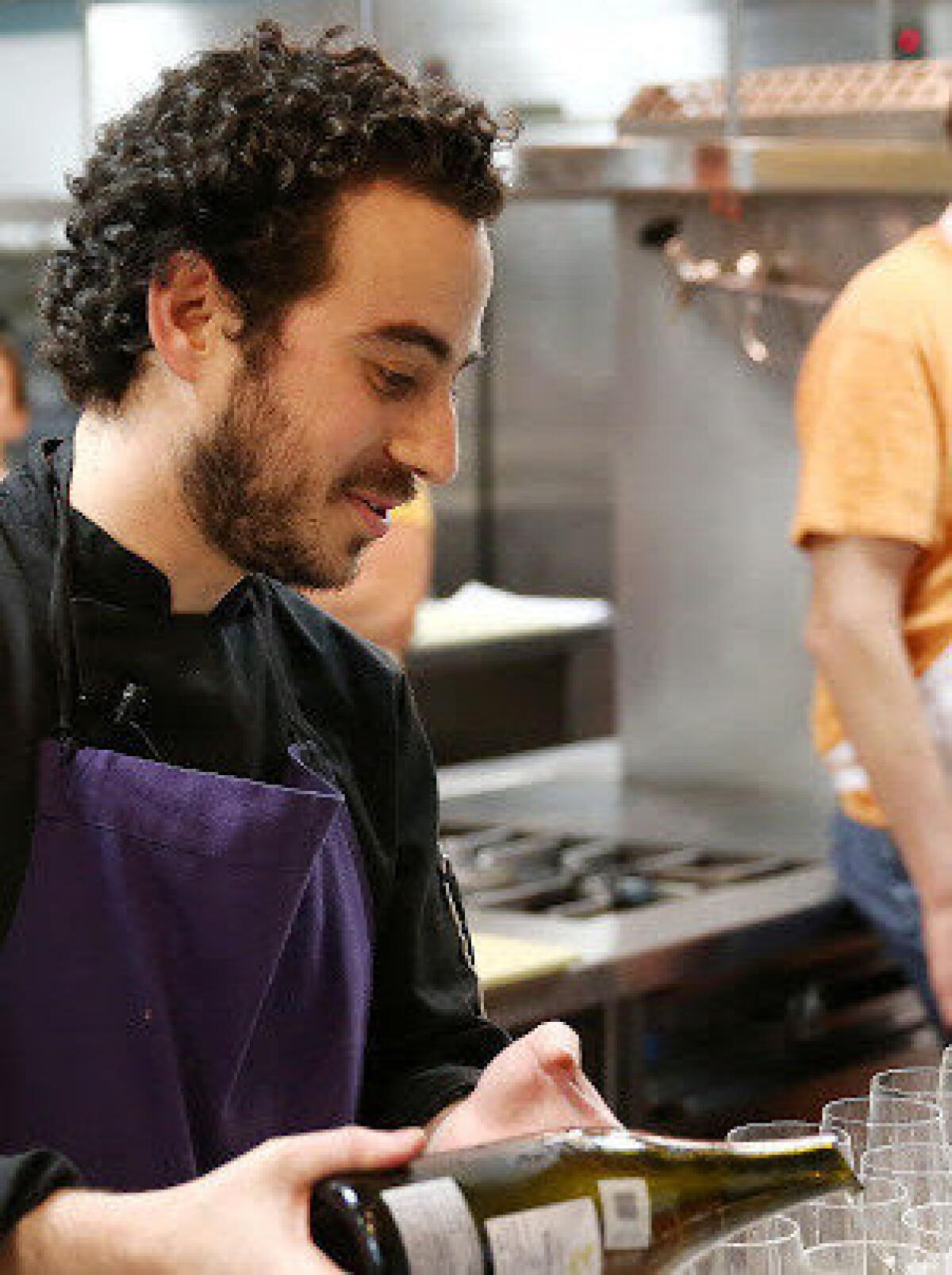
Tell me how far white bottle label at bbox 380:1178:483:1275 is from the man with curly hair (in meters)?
0.29

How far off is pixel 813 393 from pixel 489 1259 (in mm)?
2104

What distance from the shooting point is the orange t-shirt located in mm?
3031

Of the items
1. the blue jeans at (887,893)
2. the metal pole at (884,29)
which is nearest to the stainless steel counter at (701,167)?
the metal pole at (884,29)

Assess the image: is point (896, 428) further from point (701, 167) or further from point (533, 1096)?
point (533, 1096)

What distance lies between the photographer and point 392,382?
1.61 m

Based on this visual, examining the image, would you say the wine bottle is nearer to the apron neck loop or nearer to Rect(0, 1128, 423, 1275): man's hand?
Rect(0, 1128, 423, 1275): man's hand

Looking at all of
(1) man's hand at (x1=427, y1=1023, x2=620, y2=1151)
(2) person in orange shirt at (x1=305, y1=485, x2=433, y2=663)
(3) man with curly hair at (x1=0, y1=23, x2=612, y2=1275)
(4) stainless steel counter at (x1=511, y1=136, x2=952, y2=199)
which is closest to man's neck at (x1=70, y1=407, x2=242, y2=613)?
(3) man with curly hair at (x1=0, y1=23, x2=612, y2=1275)

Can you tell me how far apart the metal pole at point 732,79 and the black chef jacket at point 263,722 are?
265 centimetres

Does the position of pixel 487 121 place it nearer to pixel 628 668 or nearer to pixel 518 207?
pixel 628 668

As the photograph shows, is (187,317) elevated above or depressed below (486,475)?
above

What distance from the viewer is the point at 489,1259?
121cm

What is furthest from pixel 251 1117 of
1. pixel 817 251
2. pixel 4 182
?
pixel 4 182

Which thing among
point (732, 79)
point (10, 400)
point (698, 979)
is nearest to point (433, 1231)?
point (698, 979)

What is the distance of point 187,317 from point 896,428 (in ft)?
5.11
